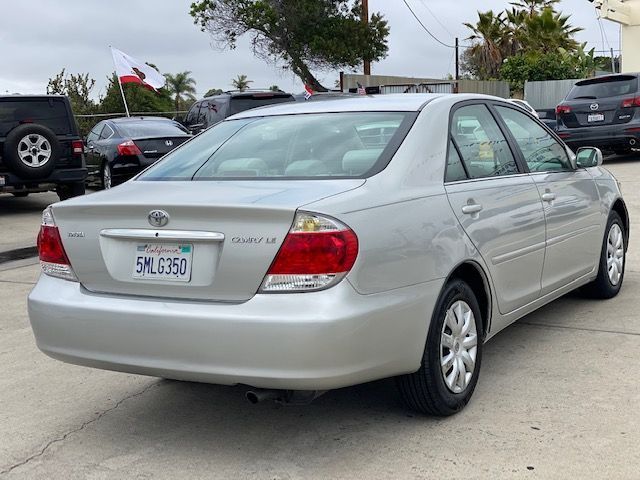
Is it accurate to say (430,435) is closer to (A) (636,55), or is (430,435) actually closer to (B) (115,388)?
(B) (115,388)

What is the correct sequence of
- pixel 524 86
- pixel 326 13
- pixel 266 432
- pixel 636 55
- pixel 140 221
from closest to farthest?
pixel 140 221
pixel 266 432
pixel 636 55
pixel 524 86
pixel 326 13

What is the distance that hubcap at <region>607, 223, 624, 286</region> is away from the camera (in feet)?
20.2

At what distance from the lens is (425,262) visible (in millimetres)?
3771

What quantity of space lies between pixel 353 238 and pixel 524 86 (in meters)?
32.4

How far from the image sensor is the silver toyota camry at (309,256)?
340 cm

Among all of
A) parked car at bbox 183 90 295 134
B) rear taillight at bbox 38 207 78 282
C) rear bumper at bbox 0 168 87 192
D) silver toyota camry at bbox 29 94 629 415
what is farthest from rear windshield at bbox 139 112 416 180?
parked car at bbox 183 90 295 134

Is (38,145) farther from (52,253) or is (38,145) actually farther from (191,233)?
(191,233)

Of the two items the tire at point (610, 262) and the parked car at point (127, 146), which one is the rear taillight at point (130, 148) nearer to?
the parked car at point (127, 146)

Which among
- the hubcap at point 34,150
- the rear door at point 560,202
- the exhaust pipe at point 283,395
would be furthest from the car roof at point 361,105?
the hubcap at point 34,150

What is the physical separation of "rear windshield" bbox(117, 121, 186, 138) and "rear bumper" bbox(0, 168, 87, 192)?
1637mm

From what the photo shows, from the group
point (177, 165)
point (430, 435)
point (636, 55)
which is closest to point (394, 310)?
point (430, 435)

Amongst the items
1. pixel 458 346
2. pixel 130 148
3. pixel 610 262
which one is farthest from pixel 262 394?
pixel 130 148

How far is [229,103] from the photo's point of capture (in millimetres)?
14305

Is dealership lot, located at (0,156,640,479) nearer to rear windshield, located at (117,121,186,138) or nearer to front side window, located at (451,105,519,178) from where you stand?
front side window, located at (451,105,519,178)
